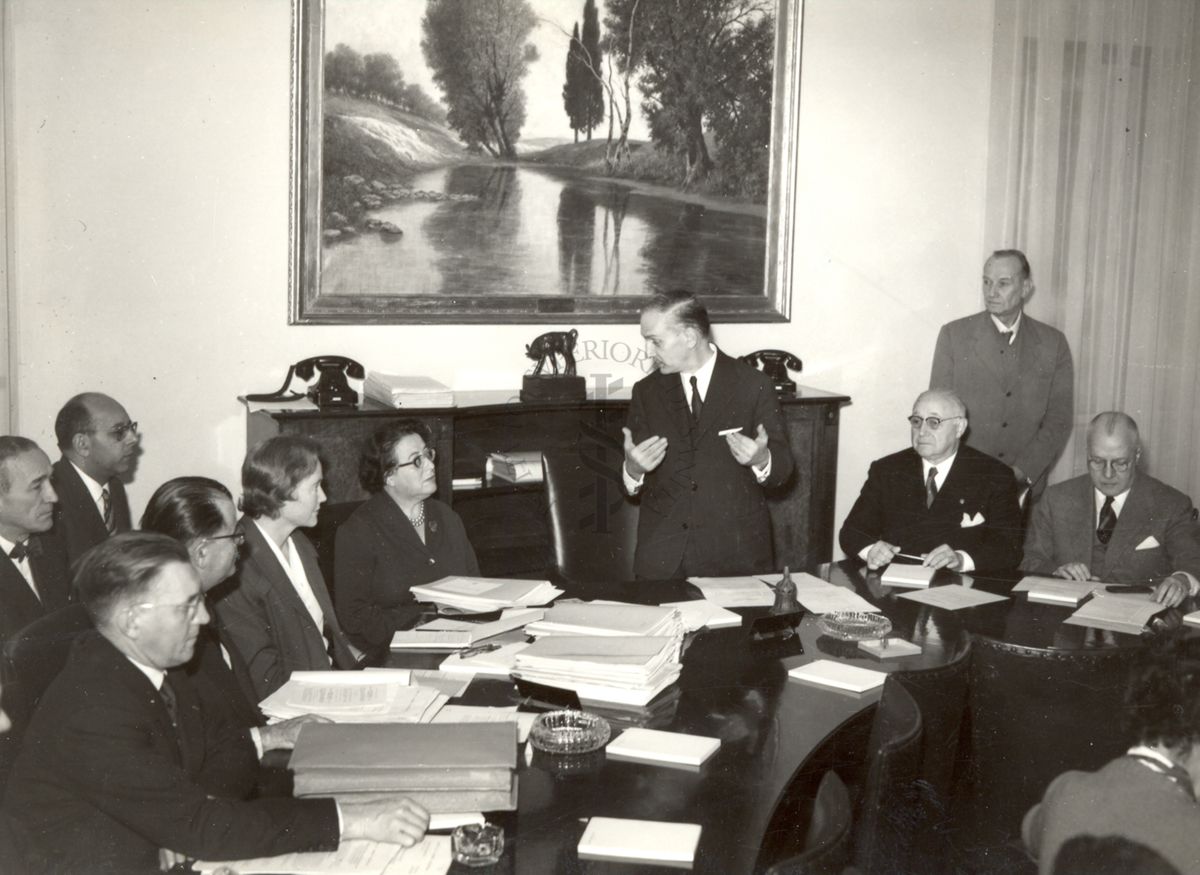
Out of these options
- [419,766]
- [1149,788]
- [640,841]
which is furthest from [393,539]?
[1149,788]

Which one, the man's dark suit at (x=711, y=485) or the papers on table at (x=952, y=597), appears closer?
the papers on table at (x=952, y=597)

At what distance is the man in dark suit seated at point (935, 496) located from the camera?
4121 mm

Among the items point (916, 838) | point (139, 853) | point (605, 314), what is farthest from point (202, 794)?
point (605, 314)

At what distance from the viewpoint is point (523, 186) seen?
5.43 m

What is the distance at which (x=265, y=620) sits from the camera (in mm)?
2990

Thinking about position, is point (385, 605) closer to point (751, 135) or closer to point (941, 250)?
point (751, 135)

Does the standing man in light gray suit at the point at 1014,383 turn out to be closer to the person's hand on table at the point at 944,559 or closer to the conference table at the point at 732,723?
the person's hand on table at the point at 944,559

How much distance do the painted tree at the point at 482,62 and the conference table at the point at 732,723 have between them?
2.53m

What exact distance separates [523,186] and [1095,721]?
369 cm

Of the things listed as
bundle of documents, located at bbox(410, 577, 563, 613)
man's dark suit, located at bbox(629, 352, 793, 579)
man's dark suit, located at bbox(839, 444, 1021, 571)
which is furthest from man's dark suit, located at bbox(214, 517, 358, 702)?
man's dark suit, located at bbox(839, 444, 1021, 571)

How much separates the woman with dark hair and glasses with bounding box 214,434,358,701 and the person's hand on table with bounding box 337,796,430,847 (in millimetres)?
974

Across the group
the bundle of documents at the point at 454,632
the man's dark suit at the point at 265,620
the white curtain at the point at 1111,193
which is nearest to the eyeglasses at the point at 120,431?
the man's dark suit at the point at 265,620

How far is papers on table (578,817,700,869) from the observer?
1.89 metres

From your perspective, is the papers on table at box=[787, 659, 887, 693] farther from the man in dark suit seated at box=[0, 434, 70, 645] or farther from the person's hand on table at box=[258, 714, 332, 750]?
the man in dark suit seated at box=[0, 434, 70, 645]
